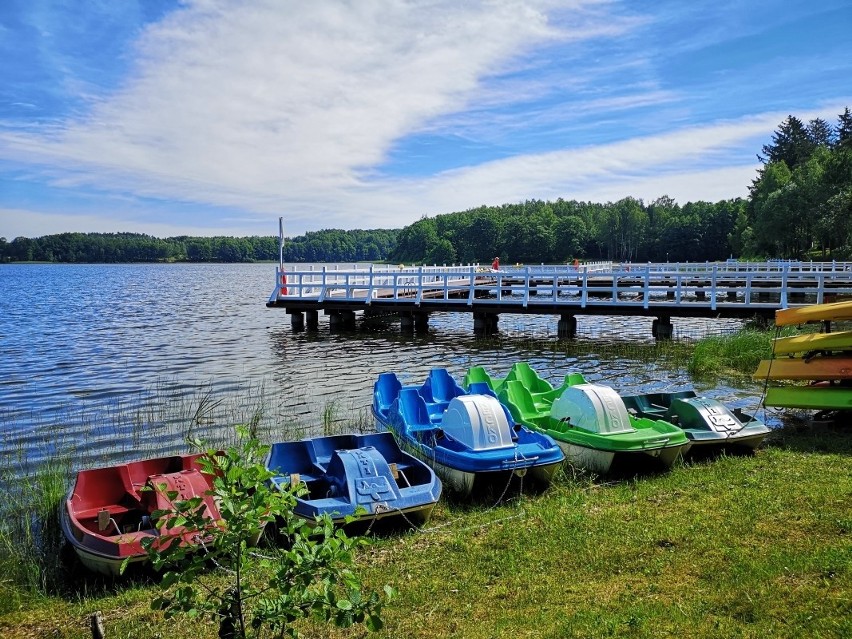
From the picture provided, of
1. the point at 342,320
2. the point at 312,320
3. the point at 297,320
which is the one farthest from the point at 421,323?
the point at 297,320

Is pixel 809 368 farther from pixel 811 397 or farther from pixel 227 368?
pixel 227 368

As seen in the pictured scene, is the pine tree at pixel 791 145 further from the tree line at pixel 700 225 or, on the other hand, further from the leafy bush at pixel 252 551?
the leafy bush at pixel 252 551

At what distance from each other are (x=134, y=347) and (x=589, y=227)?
411ft

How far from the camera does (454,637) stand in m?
4.90

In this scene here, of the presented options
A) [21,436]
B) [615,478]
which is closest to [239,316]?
[21,436]

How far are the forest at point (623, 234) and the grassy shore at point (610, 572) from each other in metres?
43.8

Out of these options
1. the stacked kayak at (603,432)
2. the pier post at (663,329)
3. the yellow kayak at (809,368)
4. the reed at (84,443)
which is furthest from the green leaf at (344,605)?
the pier post at (663,329)

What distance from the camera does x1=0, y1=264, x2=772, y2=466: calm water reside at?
1310cm

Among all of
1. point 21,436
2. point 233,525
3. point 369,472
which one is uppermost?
point 233,525

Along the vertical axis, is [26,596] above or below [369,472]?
below

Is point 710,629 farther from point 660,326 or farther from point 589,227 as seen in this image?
point 589,227

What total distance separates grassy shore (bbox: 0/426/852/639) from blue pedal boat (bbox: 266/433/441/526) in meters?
0.36

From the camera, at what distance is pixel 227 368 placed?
20281 millimetres

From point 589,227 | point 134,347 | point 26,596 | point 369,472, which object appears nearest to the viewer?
point 26,596
